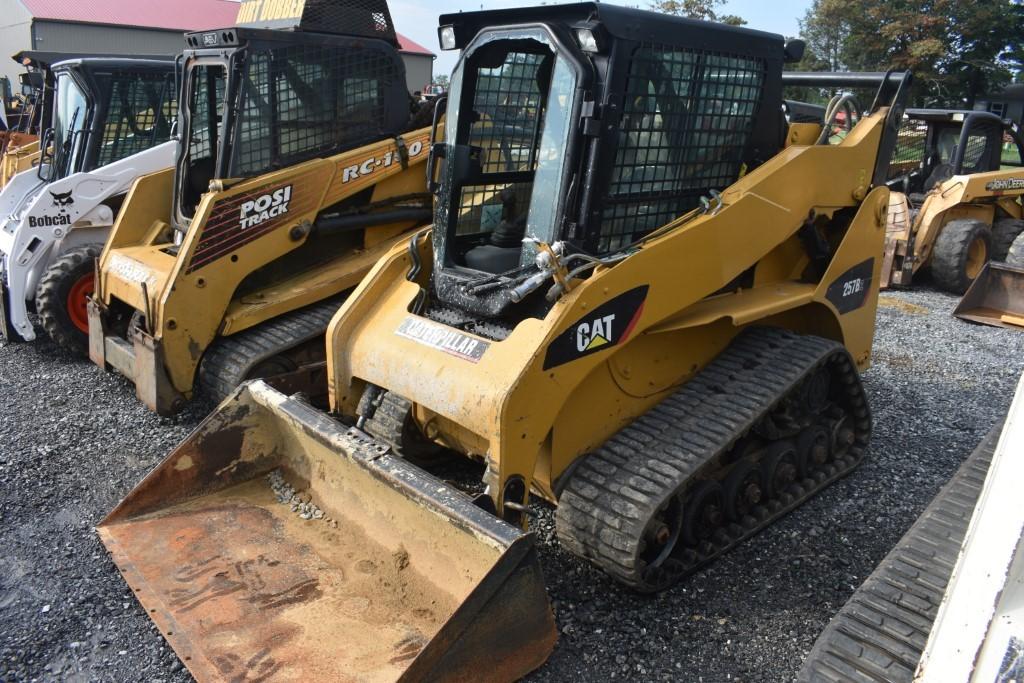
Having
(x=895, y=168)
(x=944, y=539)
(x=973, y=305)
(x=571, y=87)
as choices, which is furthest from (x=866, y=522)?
(x=895, y=168)

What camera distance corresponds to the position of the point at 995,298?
7.73 m

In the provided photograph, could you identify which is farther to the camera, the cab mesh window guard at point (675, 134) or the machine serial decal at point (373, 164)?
the machine serial decal at point (373, 164)

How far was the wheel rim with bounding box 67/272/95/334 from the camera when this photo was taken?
645 cm

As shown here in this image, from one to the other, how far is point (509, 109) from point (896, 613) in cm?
269

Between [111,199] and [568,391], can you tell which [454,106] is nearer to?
[568,391]

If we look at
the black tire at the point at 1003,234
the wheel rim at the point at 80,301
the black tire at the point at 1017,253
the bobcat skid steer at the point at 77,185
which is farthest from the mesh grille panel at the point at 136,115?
the black tire at the point at 1003,234

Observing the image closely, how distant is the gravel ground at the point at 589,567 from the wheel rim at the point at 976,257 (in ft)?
11.8

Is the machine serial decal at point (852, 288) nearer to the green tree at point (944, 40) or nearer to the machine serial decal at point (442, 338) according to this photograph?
the machine serial decal at point (442, 338)

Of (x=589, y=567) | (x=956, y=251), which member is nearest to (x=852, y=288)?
(x=589, y=567)

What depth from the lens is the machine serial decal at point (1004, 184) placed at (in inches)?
349

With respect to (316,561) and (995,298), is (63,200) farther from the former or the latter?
(995,298)

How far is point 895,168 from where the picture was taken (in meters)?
9.97

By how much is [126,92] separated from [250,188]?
2885 mm

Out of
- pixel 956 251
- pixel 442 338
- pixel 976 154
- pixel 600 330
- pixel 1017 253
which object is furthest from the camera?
pixel 976 154
